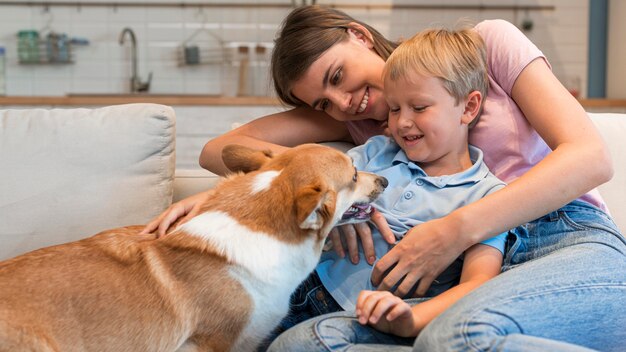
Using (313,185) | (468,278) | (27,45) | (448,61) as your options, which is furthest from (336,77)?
(27,45)

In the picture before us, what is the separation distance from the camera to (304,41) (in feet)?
6.14

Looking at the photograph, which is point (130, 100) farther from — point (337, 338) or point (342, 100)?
point (337, 338)

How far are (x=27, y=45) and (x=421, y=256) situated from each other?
4065mm

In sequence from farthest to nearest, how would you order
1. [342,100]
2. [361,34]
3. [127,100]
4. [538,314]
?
[127,100] < [361,34] < [342,100] < [538,314]

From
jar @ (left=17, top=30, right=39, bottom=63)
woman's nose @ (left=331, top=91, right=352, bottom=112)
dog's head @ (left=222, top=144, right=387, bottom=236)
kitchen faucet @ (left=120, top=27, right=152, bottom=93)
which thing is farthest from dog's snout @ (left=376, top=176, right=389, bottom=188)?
jar @ (left=17, top=30, right=39, bottom=63)

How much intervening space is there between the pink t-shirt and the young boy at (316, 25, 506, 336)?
38 millimetres

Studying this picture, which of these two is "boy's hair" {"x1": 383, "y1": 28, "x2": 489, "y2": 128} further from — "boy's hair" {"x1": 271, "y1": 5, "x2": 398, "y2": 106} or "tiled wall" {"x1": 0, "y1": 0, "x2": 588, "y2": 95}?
"tiled wall" {"x1": 0, "y1": 0, "x2": 588, "y2": 95}

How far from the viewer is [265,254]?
1401 millimetres

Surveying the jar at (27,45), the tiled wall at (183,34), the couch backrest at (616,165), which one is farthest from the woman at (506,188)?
the jar at (27,45)

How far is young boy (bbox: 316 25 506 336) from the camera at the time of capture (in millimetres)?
1589

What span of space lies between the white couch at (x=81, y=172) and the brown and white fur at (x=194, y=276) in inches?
15.6

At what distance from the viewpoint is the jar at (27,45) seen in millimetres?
4688

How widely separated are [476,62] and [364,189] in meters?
0.44

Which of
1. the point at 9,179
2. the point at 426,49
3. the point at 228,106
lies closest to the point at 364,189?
the point at 426,49
